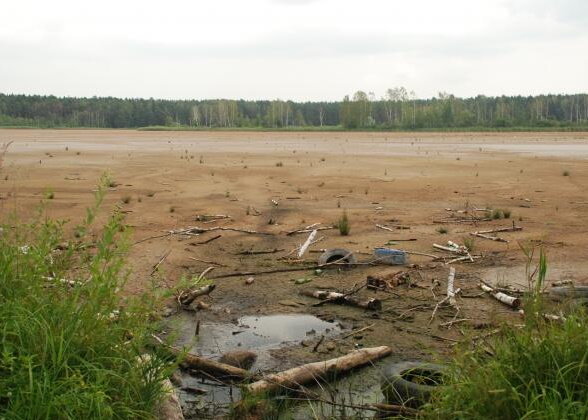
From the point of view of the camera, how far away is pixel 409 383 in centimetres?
506

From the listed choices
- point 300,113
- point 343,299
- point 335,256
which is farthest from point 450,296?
point 300,113

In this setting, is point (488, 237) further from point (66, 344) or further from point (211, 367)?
point (66, 344)

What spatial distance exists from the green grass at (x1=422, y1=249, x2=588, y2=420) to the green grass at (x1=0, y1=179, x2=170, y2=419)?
82.4 inches

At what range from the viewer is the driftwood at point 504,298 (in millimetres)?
7641

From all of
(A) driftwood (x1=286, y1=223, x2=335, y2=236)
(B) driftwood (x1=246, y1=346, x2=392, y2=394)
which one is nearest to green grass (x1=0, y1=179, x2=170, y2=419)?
(B) driftwood (x1=246, y1=346, x2=392, y2=394)

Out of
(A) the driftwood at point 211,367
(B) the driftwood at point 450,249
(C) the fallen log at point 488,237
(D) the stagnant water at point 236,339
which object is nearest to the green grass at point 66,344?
(D) the stagnant water at point 236,339

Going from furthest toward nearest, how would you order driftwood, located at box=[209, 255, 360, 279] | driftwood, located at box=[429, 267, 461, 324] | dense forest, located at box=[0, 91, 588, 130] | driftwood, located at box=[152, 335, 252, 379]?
dense forest, located at box=[0, 91, 588, 130] < driftwood, located at box=[209, 255, 360, 279] < driftwood, located at box=[429, 267, 461, 324] < driftwood, located at box=[152, 335, 252, 379]

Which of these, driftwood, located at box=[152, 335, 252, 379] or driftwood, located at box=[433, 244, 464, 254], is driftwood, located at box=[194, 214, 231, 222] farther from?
driftwood, located at box=[152, 335, 252, 379]

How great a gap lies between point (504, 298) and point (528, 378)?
3988 millimetres

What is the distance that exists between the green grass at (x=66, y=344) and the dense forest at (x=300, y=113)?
4345 inches

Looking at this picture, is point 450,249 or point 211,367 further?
point 450,249

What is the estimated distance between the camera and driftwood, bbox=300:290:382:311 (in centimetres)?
789

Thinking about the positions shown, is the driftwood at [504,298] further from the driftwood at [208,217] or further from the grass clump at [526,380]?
the driftwood at [208,217]

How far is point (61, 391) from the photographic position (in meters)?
3.88
